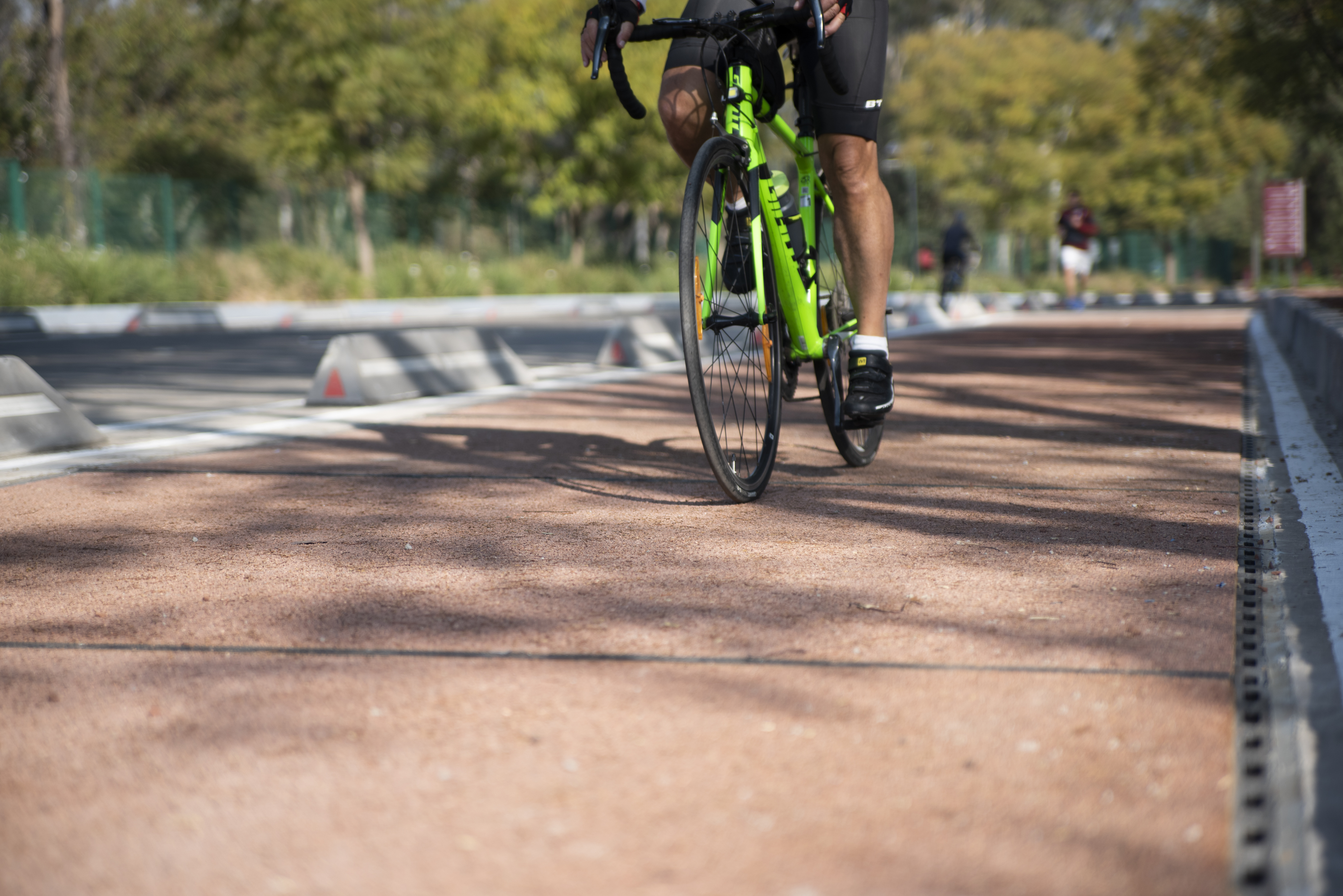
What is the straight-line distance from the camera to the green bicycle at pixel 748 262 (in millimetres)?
3719

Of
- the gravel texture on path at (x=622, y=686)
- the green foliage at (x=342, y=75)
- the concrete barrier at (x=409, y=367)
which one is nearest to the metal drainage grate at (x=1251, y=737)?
the gravel texture on path at (x=622, y=686)

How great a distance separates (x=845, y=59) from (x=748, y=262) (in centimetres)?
68

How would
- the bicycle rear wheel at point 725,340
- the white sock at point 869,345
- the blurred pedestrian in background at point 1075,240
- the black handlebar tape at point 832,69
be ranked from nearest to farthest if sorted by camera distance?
the bicycle rear wheel at point 725,340 < the black handlebar tape at point 832,69 < the white sock at point 869,345 < the blurred pedestrian in background at point 1075,240

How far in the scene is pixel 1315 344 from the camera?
788 centimetres

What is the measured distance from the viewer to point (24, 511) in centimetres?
412

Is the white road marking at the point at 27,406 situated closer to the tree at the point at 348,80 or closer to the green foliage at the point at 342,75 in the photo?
the tree at the point at 348,80

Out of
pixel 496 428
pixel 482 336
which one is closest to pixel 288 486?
pixel 496 428

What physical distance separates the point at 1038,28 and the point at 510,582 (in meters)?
53.0

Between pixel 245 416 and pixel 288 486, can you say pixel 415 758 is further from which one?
pixel 245 416

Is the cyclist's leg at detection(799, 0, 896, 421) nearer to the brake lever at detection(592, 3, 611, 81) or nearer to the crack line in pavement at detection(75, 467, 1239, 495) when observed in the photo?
the crack line in pavement at detection(75, 467, 1239, 495)

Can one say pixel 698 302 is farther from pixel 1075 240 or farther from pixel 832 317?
pixel 1075 240

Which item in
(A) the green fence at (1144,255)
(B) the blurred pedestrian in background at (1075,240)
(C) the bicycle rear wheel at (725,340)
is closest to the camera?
(C) the bicycle rear wheel at (725,340)

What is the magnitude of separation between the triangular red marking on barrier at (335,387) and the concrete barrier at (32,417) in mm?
1837

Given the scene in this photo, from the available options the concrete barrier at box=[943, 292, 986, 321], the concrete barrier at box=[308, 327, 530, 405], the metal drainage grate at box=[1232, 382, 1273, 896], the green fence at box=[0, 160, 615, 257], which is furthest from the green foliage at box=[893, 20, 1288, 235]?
the metal drainage grate at box=[1232, 382, 1273, 896]
